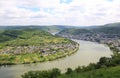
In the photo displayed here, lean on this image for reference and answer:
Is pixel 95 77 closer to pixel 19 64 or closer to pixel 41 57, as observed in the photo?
pixel 19 64

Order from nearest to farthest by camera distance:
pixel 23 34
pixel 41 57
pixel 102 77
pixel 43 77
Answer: pixel 102 77, pixel 43 77, pixel 41 57, pixel 23 34

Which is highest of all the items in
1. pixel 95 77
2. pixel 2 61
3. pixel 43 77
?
pixel 95 77

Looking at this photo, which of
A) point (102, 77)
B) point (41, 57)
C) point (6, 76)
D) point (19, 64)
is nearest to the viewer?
point (102, 77)

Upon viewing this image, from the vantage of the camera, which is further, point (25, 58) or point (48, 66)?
point (25, 58)

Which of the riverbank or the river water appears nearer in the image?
the river water

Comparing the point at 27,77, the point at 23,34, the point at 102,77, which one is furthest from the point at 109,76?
the point at 23,34

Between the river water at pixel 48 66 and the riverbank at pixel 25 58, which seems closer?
the river water at pixel 48 66

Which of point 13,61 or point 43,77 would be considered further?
point 13,61

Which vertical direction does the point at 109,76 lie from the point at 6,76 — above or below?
above

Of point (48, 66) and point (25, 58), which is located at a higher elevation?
point (48, 66)
